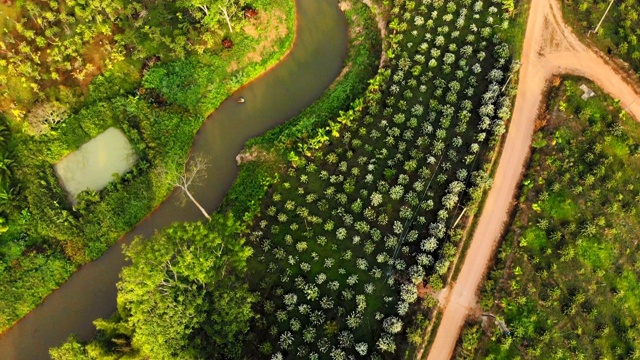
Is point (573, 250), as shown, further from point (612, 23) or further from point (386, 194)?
point (612, 23)

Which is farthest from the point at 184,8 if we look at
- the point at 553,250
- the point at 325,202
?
the point at 553,250

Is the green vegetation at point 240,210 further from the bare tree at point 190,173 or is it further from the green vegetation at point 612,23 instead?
the green vegetation at point 612,23

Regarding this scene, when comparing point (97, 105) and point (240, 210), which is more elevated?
point (97, 105)

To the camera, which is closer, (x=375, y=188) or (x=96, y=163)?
(x=375, y=188)

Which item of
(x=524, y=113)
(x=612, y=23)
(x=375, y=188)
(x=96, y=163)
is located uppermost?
(x=612, y=23)

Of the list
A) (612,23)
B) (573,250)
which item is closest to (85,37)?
(573,250)

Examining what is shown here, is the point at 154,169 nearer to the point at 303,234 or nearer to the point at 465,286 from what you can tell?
the point at 303,234

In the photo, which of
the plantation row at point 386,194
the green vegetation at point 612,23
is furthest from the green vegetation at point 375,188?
the green vegetation at point 612,23
